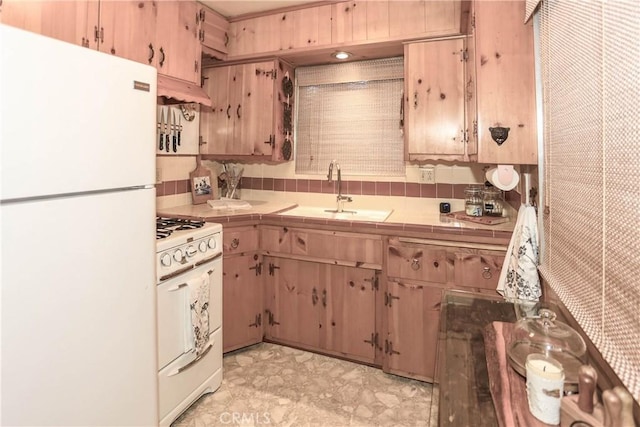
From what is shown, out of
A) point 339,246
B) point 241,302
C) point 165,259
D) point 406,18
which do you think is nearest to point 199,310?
point 165,259

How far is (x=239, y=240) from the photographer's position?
248 cm

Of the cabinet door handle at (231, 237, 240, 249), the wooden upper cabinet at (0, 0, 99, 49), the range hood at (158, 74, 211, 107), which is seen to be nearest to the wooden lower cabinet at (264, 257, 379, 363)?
the cabinet door handle at (231, 237, 240, 249)

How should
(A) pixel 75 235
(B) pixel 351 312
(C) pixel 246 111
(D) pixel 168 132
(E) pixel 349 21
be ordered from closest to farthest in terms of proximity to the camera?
(A) pixel 75 235
(B) pixel 351 312
(E) pixel 349 21
(D) pixel 168 132
(C) pixel 246 111

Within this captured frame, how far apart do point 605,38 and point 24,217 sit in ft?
5.07

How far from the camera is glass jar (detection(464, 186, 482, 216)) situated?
2311 millimetres

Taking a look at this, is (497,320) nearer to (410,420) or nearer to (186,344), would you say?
(410,420)

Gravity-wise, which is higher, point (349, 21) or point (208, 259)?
point (349, 21)

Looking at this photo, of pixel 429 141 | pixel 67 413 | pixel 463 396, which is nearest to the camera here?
pixel 463 396

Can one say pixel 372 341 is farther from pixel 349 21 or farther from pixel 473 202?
pixel 349 21

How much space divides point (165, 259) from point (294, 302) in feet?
3.56

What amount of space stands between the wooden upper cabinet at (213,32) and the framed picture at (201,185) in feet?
2.89

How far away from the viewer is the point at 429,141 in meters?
2.31

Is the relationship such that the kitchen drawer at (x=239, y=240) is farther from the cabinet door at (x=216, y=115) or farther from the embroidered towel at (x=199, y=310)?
the cabinet door at (x=216, y=115)

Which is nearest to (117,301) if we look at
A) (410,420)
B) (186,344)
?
(186,344)
